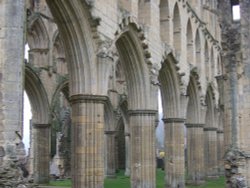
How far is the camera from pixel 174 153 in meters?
20.2

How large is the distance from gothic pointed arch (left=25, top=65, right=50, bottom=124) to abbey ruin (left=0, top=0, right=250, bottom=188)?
0.05 m

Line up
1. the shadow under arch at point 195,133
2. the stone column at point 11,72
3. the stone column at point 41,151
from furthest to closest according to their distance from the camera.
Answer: the shadow under arch at point 195,133, the stone column at point 41,151, the stone column at point 11,72

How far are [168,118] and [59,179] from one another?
11.3 meters

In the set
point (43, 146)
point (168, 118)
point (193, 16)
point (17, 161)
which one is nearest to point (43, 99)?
point (43, 146)

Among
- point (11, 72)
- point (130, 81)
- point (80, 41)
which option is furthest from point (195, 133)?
point (11, 72)

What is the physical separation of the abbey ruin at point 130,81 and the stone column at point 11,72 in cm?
2

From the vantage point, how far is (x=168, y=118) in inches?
806

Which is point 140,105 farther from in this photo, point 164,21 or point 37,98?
point 37,98

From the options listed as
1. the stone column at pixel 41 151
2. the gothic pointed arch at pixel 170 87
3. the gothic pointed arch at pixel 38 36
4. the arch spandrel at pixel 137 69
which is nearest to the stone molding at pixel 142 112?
the arch spandrel at pixel 137 69

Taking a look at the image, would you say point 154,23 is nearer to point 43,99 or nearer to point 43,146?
point 43,99

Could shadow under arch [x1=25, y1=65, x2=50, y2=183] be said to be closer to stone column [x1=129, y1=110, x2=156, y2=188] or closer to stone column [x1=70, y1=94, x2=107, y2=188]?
stone column [x1=129, y1=110, x2=156, y2=188]

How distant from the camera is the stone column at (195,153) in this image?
24.3 metres

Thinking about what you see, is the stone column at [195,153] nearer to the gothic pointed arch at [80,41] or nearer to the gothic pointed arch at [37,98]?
the gothic pointed arch at [37,98]

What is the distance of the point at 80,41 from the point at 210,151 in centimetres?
1686
